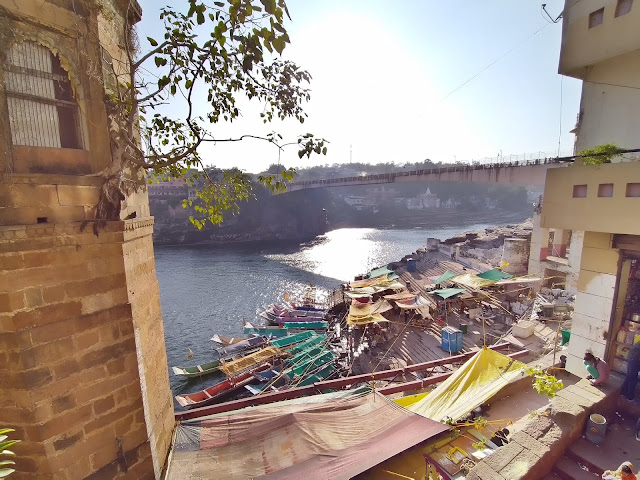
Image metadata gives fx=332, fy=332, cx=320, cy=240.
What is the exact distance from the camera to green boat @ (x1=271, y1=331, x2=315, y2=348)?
893 inches

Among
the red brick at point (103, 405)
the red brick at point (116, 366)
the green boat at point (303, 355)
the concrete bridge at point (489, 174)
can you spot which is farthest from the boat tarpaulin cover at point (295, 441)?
the concrete bridge at point (489, 174)

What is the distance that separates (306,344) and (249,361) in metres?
3.77

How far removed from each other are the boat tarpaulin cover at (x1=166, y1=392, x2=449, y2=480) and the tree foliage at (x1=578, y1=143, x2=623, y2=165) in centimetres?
595

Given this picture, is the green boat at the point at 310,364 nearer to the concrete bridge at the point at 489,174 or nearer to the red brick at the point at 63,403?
the red brick at the point at 63,403

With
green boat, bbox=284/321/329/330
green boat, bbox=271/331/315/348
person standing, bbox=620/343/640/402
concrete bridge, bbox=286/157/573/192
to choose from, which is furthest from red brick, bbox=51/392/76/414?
green boat, bbox=284/321/329/330

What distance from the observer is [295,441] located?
5.11 m

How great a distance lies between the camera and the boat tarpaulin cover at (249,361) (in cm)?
1933

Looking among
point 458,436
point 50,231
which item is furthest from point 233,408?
point 50,231

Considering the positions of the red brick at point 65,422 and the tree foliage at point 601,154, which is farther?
the tree foliage at point 601,154

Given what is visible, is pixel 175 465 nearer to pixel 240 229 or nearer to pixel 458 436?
pixel 458 436

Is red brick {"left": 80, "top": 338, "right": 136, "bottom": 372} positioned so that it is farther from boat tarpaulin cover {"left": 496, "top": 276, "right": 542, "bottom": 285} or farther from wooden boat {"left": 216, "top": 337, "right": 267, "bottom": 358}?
boat tarpaulin cover {"left": 496, "top": 276, "right": 542, "bottom": 285}

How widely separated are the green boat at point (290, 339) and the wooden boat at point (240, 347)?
96cm

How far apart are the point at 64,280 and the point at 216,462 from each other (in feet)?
10.8

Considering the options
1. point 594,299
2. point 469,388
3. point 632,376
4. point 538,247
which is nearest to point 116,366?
point 469,388
